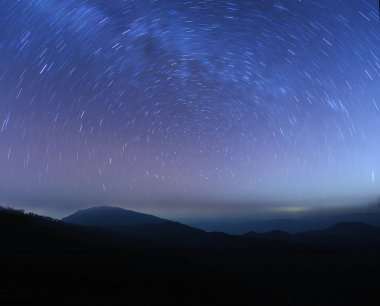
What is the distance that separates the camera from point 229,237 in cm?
10969

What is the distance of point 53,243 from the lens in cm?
4947

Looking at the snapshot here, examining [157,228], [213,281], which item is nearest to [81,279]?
[213,281]

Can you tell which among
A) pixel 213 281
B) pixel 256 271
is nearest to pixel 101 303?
pixel 213 281

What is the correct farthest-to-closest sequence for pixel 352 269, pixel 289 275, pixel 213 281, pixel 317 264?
pixel 317 264 → pixel 352 269 → pixel 289 275 → pixel 213 281

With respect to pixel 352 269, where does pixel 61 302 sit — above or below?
above

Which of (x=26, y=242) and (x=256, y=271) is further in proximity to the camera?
(x=26, y=242)

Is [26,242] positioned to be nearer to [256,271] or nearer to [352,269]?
[256,271]

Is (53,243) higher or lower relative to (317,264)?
higher

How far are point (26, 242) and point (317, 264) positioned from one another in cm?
3807

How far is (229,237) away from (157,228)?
43.8 m

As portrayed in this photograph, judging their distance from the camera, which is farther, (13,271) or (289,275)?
(289,275)

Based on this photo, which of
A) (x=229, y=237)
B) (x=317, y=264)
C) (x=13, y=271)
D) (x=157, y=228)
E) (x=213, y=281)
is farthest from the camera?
(x=157, y=228)

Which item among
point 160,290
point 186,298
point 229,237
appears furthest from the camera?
point 229,237

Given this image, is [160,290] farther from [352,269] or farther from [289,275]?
[352,269]
